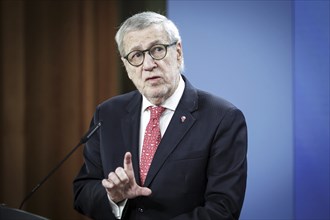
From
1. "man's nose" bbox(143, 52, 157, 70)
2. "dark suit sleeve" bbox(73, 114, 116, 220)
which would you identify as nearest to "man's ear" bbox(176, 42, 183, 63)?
"man's nose" bbox(143, 52, 157, 70)

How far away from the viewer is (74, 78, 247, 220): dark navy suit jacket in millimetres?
1581

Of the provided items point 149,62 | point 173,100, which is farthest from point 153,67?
point 173,100

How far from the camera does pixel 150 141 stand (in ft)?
5.62

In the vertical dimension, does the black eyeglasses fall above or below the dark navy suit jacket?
above

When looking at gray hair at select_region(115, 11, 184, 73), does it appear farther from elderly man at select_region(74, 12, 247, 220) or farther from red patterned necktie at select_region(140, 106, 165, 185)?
red patterned necktie at select_region(140, 106, 165, 185)

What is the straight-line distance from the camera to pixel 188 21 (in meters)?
2.36

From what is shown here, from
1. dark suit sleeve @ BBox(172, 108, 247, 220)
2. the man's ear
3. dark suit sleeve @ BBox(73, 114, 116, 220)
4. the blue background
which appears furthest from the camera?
the blue background

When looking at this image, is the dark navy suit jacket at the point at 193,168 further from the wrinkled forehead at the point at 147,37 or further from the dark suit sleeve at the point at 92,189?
the wrinkled forehead at the point at 147,37

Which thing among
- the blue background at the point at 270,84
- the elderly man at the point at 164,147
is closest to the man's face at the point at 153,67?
the elderly man at the point at 164,147

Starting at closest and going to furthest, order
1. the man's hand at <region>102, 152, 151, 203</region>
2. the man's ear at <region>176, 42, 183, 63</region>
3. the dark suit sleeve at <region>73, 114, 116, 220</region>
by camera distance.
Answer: the man's hand at <region>102, 152, 151, 203</region>, the dark suit sleeve at <region>73, 114, 116, 220</region>, the man's ear at <region>176, 42, 183, 63</region>

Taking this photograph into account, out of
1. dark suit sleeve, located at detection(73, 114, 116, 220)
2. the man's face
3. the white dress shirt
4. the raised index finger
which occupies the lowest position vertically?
dark suit sleeve, located at detection(73, 114, 116, 220)

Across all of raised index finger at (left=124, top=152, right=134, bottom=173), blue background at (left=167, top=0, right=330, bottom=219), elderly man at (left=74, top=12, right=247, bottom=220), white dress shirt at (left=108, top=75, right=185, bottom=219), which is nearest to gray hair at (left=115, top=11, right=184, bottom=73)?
elderly man at (left=74, top=12, right=247, bottom=220)

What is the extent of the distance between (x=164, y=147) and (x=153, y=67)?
306 mm

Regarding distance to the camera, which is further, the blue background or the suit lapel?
the blue background
